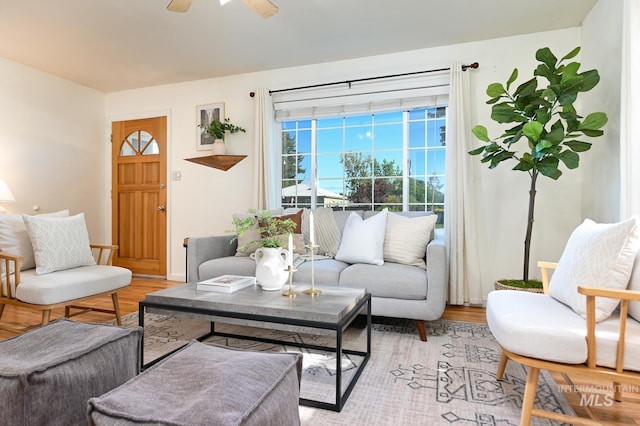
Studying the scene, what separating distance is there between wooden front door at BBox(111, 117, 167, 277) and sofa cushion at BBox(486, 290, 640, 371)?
13.8ft

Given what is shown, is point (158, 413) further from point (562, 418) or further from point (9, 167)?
point (9, 167)

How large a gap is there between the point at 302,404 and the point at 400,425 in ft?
1.47

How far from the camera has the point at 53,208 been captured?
430cm

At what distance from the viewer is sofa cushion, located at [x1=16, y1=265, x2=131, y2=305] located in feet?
7.38

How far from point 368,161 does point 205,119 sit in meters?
2.10

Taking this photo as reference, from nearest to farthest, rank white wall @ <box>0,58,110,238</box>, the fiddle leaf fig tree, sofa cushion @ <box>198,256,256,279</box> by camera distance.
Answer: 1. the fiddle leaf fig tree
2. sofa cushion @ <box>198,256,256,279</box>
3. white wall @ <box>0,58,110,238</box>

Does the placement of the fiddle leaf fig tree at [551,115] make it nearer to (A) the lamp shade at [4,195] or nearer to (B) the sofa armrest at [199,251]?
(B) the sofa armrest at [199,251]

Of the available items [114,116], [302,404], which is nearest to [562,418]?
[302,404]

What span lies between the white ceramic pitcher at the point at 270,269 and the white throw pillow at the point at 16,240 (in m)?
1.79

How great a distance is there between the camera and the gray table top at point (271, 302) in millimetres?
1632

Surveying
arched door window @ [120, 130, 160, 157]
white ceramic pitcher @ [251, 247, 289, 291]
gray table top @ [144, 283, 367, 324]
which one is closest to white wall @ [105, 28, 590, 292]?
arched door window @ [120, 130, 160, 157]

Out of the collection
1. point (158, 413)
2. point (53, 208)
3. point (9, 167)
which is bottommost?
point (158, 413)

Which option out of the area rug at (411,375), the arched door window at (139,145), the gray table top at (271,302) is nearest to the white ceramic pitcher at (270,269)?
the gray table top at (271,302)

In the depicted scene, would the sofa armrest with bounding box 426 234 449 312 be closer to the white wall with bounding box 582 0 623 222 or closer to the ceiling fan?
the white wall with bounding box 582 0 623 222
